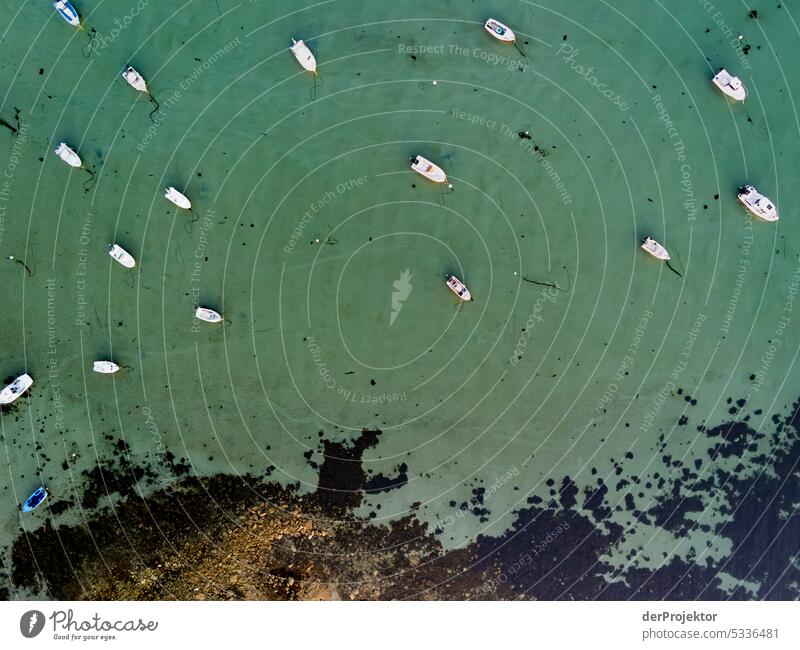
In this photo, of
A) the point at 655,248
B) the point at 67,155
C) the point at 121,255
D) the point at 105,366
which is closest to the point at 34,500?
the point at 105,366

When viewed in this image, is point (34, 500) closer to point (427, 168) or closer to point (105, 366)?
point (105, 366)

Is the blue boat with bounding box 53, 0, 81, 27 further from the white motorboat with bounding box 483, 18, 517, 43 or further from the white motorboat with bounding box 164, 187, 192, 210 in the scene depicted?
the white motorboat with bounding box 483, 18, 517, 43

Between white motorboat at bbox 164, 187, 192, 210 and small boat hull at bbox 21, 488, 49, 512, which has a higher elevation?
white motorboat at bbox 164, 187, 192, 210

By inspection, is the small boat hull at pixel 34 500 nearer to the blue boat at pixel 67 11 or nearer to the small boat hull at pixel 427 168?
the blue boat at pixel 67 11

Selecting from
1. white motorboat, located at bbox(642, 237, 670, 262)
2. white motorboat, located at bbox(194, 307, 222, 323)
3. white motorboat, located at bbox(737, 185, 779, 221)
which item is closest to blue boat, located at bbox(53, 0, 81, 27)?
white motorboat, located at bbox(194, 307, 222, 323)

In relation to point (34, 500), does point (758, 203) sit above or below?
above

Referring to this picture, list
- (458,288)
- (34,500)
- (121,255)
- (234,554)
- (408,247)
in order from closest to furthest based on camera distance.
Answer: (121,255) → (34,500) → (458,288) → (234,554) → (408,247)
